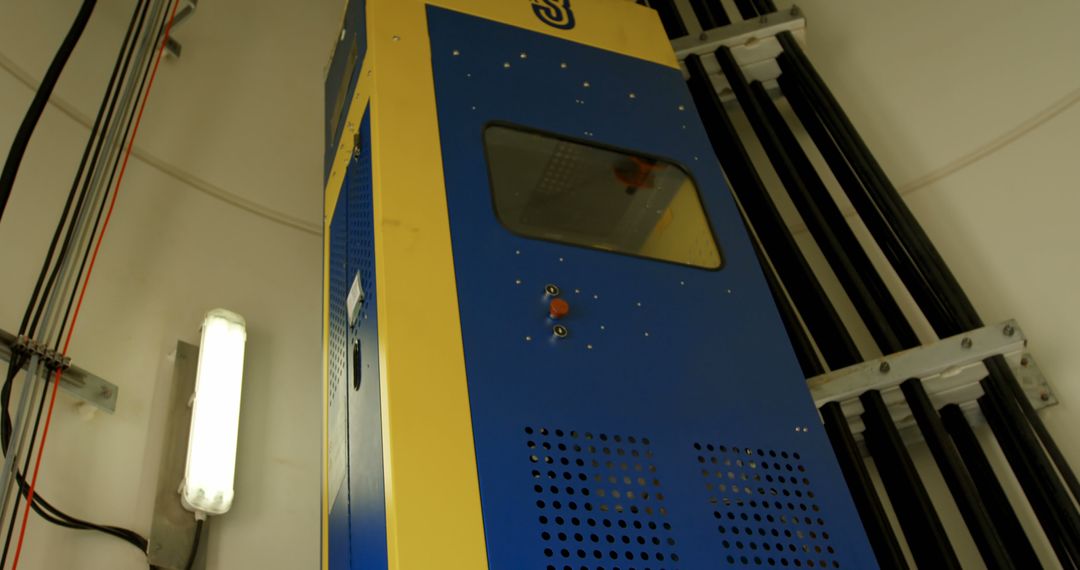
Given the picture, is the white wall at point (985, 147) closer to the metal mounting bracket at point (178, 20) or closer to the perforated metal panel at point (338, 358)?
the perforated metal panel at point (338, 358)

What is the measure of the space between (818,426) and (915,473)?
1.47 ft

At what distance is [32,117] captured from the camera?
2.35 metres

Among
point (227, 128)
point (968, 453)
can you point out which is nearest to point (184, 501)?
point (227, 128)

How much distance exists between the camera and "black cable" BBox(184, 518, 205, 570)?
2357mm

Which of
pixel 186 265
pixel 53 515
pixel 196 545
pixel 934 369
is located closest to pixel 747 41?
pixel 934 369

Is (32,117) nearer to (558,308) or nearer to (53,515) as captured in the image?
(53,515)

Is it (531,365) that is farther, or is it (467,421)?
(531,365)

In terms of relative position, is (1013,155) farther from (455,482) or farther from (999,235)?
(455,482)

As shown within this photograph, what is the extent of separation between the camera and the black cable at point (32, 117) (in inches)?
86.9

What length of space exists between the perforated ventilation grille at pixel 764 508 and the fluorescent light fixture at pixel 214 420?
4.62ft

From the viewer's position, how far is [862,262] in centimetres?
269

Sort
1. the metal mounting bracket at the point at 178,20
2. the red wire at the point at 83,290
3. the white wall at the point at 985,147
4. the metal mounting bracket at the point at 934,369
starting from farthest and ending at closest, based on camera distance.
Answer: the metal mounting bracket at the point at 178,20 → the white wall at the point at 985,147 → the metal mounting bracket at the point at 934,369 → the red wire at the point at 83,290

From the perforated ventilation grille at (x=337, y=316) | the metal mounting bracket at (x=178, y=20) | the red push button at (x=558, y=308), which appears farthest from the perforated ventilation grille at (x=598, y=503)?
the metal mounting bracket at (x=178, y=20)

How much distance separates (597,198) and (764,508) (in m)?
0.95
